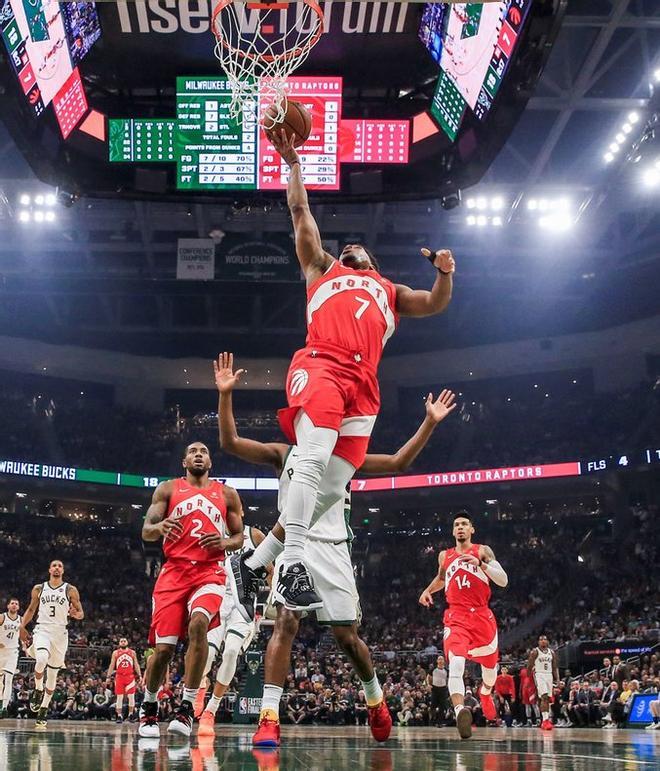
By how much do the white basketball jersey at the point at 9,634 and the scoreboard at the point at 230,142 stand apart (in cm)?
776

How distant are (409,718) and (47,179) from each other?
13508mm

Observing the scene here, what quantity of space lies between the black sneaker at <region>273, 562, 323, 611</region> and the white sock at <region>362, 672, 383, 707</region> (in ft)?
4.49

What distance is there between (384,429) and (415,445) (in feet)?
98.1

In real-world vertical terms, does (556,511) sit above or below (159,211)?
below

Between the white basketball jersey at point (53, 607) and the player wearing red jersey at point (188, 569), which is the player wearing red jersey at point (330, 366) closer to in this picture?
the player wearing red jersey at point (188, 569)

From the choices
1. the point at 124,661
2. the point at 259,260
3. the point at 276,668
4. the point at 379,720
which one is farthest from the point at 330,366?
the point at 259,260

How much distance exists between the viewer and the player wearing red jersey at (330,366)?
4262 mm

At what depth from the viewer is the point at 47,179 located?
55.7 ft

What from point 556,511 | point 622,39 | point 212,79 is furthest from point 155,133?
point 556,511

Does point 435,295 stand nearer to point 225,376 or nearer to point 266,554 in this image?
point 225,376

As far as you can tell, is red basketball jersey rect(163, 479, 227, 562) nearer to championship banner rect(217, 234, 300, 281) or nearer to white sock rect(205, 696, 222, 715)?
white sock rect(205, 696, 222, 715)

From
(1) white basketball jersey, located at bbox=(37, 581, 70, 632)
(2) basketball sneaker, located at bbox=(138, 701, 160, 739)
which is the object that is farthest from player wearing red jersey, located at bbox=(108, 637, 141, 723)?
(2) basketball sneaker, located at bbox=(138, 701, 160, 739)

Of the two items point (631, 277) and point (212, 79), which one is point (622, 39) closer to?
point (212, 79)

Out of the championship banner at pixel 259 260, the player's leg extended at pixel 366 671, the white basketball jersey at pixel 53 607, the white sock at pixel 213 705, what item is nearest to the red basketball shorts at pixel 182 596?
the white sock at pixel 213 705
